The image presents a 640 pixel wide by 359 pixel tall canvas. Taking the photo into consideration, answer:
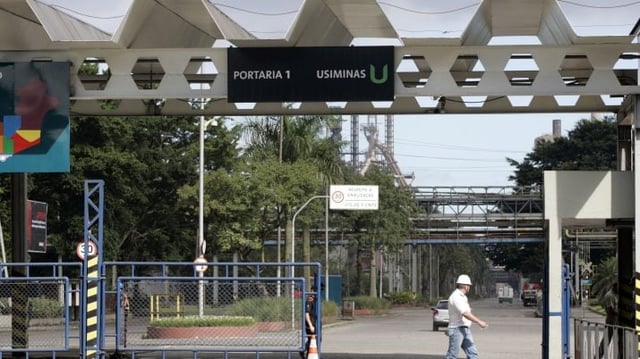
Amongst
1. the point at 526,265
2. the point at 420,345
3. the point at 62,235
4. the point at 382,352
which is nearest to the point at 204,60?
the point at 382,352

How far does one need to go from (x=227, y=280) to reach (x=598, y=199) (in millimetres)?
6694

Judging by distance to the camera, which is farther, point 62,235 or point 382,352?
point 62,235

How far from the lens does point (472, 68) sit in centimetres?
2420

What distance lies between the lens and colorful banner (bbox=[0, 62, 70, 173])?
70.4 feet

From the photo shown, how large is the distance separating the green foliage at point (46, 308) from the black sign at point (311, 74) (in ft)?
19.4

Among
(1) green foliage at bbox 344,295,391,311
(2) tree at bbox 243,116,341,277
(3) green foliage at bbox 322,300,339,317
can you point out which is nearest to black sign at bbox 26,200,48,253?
(2) tree at bbox 243,116,341,277

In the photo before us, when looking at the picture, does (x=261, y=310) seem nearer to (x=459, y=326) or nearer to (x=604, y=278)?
(x=459, y=326)

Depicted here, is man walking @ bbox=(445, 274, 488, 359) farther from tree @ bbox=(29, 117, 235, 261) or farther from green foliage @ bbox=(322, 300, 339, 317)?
tree @ bbox=(29, 117, 235, 261)

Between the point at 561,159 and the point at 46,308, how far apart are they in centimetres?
8593

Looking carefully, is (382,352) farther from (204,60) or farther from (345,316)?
(345,316)

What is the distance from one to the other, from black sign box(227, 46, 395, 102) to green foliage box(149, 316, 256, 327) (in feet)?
13.2

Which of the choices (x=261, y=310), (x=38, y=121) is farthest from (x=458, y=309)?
(x=38, y=121)

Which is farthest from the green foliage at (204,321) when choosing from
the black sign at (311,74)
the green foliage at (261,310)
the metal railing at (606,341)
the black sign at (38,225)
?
the black sign at (38,225)

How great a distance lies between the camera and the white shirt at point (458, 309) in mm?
18641
